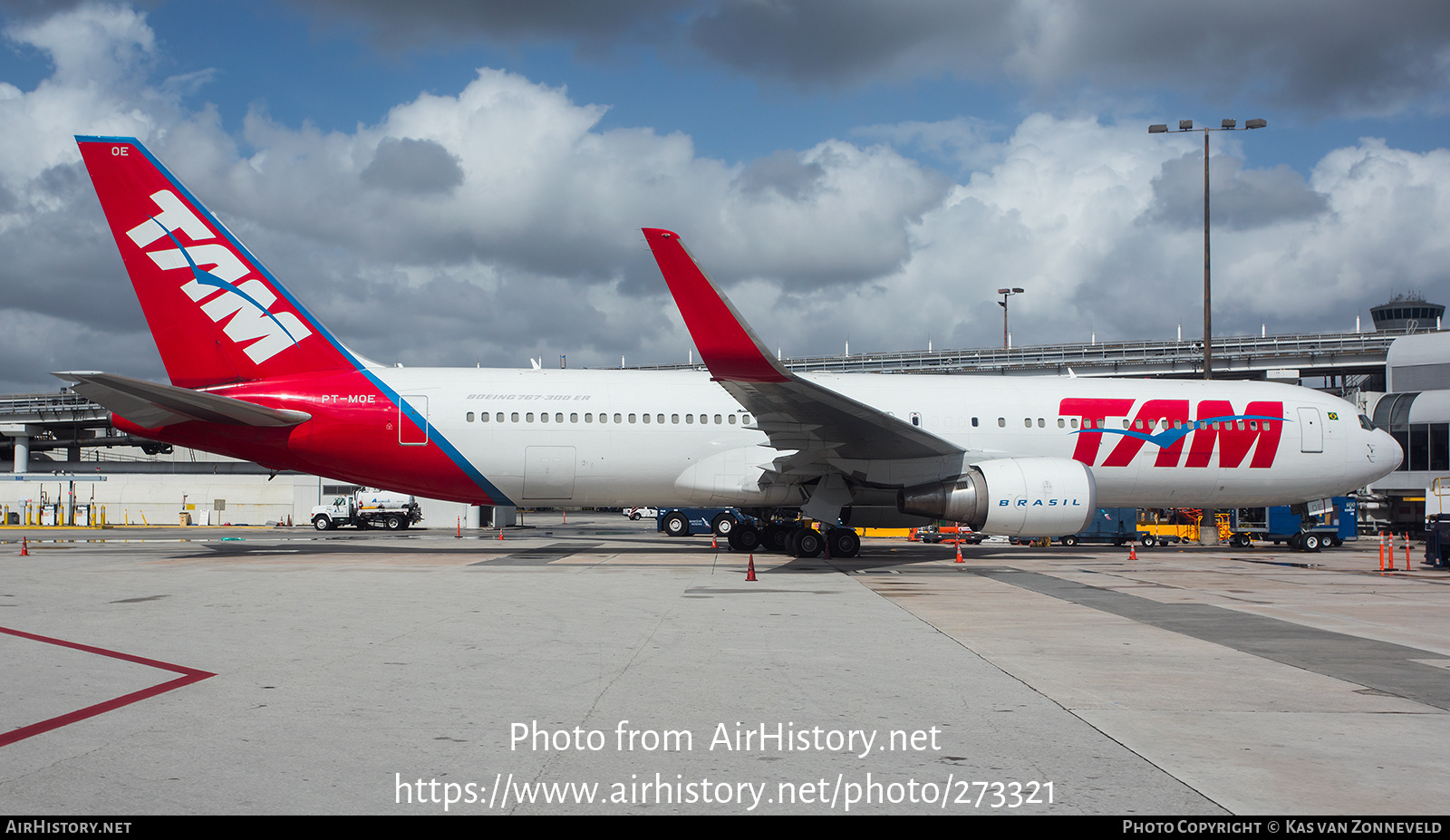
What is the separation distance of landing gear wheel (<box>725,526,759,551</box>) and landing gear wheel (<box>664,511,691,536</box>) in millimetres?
Result: 11587

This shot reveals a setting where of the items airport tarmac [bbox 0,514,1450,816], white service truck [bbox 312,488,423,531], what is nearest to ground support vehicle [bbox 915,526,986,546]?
airport tarmac [bbox 0,514,1450,816]

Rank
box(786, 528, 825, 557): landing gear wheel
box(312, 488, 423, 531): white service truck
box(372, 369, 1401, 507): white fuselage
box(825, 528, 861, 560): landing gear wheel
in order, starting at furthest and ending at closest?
box(312, 488, 423, 531): white service truck, box(372, 369, 1401, 507): white fuselage, box(825, 528, 861, 560): landing gear wheel, box(786, 528, 825, 557): landing gear wheel

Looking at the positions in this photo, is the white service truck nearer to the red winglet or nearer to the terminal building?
the terminal building

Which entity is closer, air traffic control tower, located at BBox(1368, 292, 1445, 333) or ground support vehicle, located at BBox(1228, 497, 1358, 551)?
ground support vehicle, located at BBox(1228, 497, 1358, 551)

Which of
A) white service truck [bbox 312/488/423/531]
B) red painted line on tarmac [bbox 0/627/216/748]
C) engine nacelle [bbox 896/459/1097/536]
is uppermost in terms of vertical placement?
engine nacelle [bbox 896/459/1097/536]

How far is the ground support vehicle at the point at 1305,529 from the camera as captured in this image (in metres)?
24.9

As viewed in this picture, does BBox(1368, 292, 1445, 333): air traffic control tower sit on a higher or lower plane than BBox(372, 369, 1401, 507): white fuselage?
higher

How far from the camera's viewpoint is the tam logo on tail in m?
18.1

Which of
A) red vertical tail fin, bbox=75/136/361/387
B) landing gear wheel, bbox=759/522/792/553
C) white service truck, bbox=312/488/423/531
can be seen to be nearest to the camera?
red vertical tail fin, bbox=75/136/361/387

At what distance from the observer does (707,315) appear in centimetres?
1464

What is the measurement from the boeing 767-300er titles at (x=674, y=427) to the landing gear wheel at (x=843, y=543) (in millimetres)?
48

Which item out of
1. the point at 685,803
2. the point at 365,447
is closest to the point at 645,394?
the point at 365,447

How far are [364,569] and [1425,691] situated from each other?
1470cm
